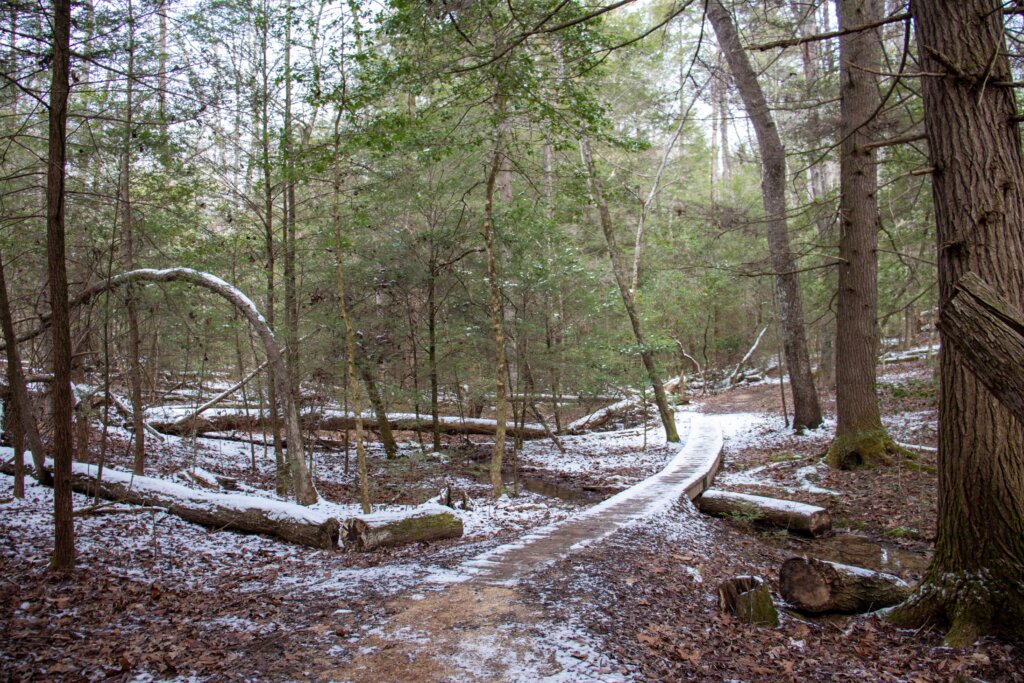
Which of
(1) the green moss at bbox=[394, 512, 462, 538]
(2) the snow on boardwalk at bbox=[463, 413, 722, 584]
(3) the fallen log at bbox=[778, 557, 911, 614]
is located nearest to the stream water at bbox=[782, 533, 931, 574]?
(3) the fallen log at bbox=[778, 557, 911, 614]

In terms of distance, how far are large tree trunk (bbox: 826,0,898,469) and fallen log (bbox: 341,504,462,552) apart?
6.52m

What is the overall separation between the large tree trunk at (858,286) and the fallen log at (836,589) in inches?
194

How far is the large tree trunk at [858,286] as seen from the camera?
30.9 feet

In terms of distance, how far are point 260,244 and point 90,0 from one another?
20.1ft

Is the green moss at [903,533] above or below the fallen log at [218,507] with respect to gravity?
below

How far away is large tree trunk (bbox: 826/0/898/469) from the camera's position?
943cm

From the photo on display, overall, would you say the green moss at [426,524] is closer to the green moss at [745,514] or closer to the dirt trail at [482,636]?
the dirt trail at [482,636]

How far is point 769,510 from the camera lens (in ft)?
25.8

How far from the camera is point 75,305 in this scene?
25.3 ft

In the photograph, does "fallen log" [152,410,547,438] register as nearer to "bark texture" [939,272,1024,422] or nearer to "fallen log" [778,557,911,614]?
"fallen log" [778,557,911,614]

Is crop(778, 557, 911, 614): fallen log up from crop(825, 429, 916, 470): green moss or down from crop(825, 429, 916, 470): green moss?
down

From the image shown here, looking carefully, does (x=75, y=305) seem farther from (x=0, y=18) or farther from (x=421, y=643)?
(x=421, y=643)

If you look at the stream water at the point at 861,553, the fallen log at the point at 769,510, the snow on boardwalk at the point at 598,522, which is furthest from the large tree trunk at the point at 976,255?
the snow on boardwalk at the point at 598,522

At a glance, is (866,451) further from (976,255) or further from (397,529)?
(397,529)
